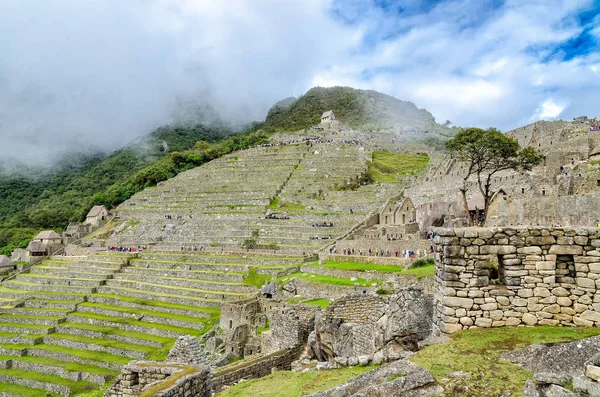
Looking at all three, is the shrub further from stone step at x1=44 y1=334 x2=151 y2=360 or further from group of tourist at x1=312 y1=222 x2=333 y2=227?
group of tourist at x1=312 y1=222 x2=333 y2=227

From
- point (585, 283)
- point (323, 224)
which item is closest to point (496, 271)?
point (585, 283)

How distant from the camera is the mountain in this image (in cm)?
10369

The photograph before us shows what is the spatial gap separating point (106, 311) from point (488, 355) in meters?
30.6

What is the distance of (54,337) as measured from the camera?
27.6 m

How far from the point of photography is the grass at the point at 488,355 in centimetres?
365

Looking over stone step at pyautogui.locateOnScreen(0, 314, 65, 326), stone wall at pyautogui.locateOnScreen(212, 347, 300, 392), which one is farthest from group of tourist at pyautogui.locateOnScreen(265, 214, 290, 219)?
stone wall at pyautogui.locateOnScreen(212, 347, 300, 392)

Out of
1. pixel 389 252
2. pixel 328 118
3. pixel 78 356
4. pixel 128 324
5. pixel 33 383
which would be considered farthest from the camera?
pixel 328 118

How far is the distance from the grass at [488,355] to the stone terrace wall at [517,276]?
0.56 ft

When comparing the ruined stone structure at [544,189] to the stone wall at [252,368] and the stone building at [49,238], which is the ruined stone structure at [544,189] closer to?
the stone wall at [252,368]

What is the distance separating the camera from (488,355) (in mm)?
4199

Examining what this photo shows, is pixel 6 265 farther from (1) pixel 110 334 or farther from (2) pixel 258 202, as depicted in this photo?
(2) pixel 258 202

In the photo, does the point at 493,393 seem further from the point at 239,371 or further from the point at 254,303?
the point at 254,303

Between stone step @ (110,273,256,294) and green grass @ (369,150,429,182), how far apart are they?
94.8 feet

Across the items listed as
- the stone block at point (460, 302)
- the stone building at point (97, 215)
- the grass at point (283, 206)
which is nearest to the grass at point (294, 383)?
the stone block at point (460, 302)
